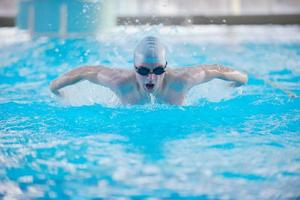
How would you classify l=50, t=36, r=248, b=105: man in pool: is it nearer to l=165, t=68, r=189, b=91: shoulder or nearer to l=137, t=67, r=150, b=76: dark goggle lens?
l=165, t=68, r=189, b=91: shoulder

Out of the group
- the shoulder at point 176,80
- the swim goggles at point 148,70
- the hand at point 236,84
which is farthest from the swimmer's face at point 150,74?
the hand at point 236,84

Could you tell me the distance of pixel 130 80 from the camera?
438 cm

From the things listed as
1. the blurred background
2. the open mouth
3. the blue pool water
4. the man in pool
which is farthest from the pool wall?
the open mouth

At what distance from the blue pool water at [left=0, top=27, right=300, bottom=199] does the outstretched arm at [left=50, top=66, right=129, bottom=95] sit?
0.87 ft

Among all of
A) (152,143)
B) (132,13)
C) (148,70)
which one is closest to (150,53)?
(148,70)

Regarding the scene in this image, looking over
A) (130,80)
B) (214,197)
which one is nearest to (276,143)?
(214,197)

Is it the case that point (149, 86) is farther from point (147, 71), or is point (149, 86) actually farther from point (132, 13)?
point (132, 13)

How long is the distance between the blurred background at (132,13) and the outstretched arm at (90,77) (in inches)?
200

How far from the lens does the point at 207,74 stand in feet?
14.7

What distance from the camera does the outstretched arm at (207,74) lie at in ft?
14.5

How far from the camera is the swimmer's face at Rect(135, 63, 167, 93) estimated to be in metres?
3.97

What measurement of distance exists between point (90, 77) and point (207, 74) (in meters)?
1.07

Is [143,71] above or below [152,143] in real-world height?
above

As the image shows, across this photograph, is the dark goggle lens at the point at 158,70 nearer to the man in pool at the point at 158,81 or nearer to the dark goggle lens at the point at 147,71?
the dark goggle lens at the point at 147,71
